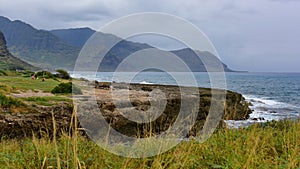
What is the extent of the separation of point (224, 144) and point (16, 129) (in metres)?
10.6

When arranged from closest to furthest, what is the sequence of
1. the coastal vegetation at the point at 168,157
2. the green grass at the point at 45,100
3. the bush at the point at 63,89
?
the coastal vegetation at the point at 168,157 < the green grass at the point at 45,100 < the bush at the point at 63,89

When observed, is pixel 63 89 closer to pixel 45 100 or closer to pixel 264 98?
pixel 45 100

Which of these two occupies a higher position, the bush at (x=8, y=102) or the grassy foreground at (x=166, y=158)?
the grassy foreground at (x=166, y=158)

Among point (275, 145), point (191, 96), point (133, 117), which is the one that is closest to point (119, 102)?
point (133, 117)

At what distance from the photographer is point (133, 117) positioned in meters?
17.6

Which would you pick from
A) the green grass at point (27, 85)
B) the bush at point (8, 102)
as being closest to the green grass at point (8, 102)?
the bush at point (8, 102)

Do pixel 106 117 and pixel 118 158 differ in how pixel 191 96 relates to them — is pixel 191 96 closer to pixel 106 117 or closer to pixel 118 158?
pixel 106 117

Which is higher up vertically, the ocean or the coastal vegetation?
the coastal vegetation

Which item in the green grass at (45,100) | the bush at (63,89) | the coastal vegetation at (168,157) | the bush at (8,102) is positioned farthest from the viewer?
Answer: the bush at (63,89)

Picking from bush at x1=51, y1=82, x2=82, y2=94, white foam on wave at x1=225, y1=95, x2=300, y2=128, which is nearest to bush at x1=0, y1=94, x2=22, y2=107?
bush at x1=51, y1=82, x2=82, y2=94

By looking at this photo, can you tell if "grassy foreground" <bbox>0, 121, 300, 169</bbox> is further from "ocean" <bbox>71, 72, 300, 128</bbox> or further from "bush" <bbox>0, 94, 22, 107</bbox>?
"bush" <bbox>0, 94, 22, 107</bbox>

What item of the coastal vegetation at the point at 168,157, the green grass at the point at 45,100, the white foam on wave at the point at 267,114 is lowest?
the white foam on wave at the point at 267,114

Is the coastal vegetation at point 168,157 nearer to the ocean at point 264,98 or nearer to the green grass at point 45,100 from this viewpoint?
the ocean at point 264,98

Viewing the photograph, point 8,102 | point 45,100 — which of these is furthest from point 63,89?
point 8,102
